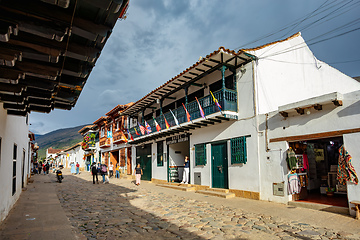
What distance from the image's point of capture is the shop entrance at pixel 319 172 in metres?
9.02

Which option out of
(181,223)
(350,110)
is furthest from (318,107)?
(181,223)

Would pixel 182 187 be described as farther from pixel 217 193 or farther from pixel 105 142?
pixel 105 142

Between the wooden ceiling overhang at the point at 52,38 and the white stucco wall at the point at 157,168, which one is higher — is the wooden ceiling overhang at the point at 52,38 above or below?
above

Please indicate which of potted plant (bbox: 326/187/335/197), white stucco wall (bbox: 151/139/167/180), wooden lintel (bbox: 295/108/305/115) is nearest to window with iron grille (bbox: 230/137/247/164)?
wooden lintel (bbox: 295/108/305/115)

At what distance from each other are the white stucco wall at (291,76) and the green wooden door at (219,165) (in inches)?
111

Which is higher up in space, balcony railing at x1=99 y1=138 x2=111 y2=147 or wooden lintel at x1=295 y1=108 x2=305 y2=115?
wooden lintel at x1=295 y1=108 x2=305 y2=115

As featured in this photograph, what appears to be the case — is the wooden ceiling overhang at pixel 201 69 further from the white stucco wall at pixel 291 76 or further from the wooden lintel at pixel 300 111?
the wooden lintel at pixel 300 111

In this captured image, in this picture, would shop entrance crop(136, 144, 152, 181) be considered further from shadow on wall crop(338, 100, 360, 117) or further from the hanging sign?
shadow on wall crop(338, 100, 360, 117)

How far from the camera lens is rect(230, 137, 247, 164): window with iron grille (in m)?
10.6

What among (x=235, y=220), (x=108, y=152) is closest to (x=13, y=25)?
(x=235, y=220)

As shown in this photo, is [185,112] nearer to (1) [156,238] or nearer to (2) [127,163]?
(1) [156,238]

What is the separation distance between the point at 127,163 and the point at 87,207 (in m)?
14.2

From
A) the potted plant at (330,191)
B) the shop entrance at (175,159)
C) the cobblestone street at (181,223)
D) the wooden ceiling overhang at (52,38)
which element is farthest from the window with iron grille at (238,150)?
the wooden ceiling overhang at (52,38)

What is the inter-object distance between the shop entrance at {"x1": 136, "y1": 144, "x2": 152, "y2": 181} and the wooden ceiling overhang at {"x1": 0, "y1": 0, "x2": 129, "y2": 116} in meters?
15.3
